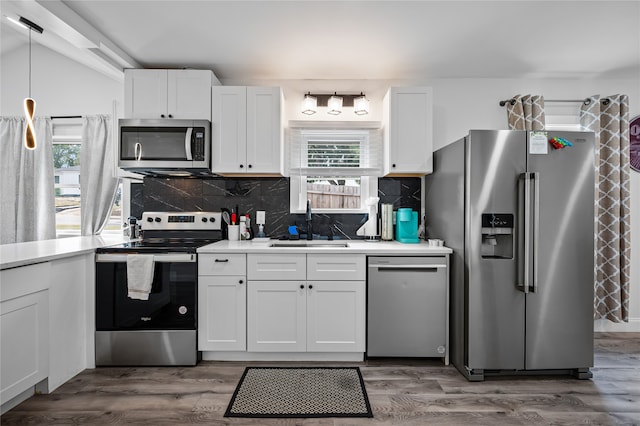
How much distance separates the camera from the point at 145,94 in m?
2.86

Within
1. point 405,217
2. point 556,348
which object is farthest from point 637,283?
point 405,217

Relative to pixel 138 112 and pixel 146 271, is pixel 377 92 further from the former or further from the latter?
pixel 146 271

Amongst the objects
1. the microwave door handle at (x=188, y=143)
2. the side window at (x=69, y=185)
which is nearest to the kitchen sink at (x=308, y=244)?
the microwave door handle at (x=188, y=143)

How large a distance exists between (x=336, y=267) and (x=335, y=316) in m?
0.39

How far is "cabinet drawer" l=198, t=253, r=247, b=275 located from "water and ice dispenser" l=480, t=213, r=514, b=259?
5.99 ft

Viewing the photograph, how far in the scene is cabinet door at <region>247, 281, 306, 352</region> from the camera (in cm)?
251

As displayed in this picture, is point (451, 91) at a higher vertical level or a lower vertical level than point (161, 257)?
higher

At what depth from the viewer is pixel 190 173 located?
3076 mm

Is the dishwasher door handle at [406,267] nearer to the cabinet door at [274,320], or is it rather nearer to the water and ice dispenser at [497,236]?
the water and ice dispenser at [497,236]

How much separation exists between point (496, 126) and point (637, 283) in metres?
2.21

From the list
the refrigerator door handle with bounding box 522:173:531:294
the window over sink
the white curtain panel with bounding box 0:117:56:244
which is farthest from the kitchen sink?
the white curtain panel with bounding box 0:117:56:244

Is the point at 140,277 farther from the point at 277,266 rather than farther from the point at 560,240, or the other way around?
the point at 560,240

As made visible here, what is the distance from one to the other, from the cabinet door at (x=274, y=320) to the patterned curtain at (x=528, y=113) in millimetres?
2647

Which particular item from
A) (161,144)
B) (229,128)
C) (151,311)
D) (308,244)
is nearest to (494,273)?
(308,244)
